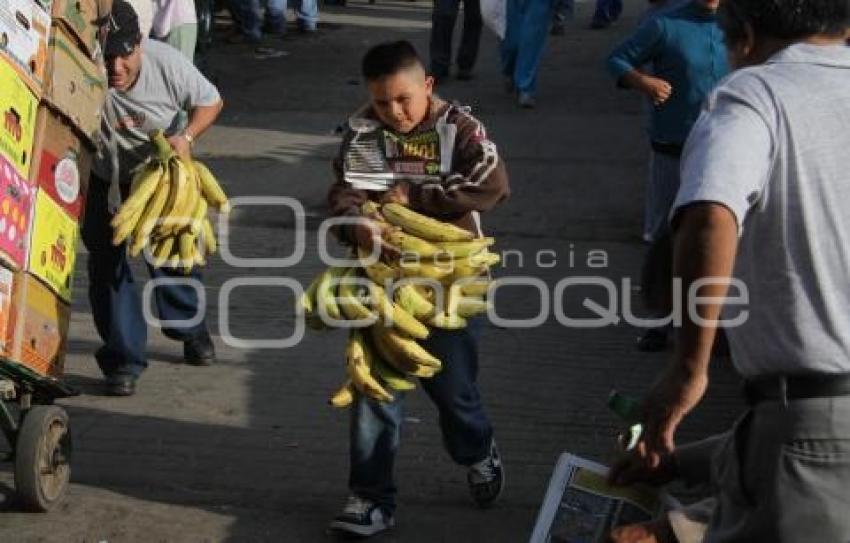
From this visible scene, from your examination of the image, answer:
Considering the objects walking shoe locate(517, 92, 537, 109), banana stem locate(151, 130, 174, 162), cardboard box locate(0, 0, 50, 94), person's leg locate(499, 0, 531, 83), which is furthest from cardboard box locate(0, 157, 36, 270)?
person's leg locate(499, 0, 531, 83)

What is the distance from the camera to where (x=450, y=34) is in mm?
14586

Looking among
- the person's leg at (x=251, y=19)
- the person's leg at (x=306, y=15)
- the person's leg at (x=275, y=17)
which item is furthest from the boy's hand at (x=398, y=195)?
the person's leg at (x=306, y=15)

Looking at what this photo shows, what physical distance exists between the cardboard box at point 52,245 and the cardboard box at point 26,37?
43 centimetres

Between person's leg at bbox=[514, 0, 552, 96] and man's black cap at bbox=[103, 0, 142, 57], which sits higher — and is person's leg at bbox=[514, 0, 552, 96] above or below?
below

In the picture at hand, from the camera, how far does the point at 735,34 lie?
340cm

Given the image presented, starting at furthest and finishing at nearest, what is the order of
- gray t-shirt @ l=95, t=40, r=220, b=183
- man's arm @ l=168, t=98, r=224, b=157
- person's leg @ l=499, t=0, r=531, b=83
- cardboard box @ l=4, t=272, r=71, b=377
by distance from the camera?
person's leg @ l=499, t=0, r=531, b=83 < gray t-shirt @ l=95, t=40, r=220, b=183 < man's arm @ l=168, t=98, r=224, b=157 < cardboard box @ l=4, t=272, r=71, b=377

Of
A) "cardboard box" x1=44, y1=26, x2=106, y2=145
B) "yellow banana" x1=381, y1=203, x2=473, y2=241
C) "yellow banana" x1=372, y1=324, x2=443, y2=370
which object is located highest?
"cardboard box" x1=44, y1=26, x2=106, y2=145

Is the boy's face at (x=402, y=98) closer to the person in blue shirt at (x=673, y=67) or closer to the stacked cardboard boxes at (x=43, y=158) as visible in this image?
the stacked cardboard boxes at (x=43, y=158)

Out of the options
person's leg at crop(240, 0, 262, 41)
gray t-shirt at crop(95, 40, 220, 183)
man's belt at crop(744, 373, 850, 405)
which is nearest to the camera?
man's belt at crop(744, 373, 850, 405)

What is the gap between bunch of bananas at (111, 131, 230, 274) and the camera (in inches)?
246

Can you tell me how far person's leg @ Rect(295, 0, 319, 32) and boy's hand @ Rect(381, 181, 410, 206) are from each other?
12.6 m

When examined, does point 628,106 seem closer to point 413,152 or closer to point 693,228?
point 413,152

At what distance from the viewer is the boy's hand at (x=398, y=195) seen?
5.16m

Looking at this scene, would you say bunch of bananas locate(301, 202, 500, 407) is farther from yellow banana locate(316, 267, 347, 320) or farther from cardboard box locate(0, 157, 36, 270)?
cardboard box locate(0, 157, 36, 270)
